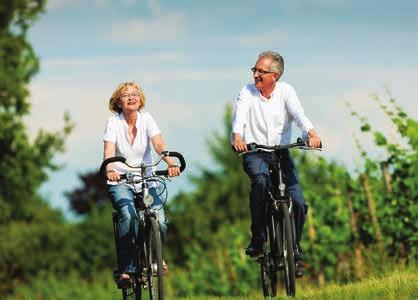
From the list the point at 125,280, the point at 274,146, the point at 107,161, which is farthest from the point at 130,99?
the point at 125,280

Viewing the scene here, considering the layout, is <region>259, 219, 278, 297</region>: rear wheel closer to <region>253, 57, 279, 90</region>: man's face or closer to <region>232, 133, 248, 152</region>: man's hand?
<region>232, 133, 248, 152</region>: man's hand

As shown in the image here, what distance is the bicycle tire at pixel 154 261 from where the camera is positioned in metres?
8.53

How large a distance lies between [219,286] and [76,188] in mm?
43324

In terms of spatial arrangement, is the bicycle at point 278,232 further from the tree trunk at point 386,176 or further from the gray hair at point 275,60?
the tree trunk at point 386,176

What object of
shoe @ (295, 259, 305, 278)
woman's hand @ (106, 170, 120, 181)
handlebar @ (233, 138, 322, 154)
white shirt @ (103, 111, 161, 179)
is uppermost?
white shirt @ (103, 111, 161, 179)

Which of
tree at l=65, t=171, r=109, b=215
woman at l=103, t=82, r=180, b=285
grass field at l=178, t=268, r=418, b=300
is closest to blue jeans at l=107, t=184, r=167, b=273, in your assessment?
woman at l=103, t=82, r=180, b=285

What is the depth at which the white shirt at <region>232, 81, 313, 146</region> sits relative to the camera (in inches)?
373

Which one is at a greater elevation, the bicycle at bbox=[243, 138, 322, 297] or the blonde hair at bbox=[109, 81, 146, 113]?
the blonde hair at bbox=[109, 81, 146, 113]

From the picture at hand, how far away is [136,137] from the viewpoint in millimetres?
9359

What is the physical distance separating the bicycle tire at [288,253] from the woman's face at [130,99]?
5.63 feet

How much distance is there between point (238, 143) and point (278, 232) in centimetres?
95

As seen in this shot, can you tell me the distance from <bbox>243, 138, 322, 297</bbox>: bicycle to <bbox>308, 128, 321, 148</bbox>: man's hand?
0.07m

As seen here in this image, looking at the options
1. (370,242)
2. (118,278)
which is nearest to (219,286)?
(370,242)

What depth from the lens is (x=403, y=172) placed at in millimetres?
15352
